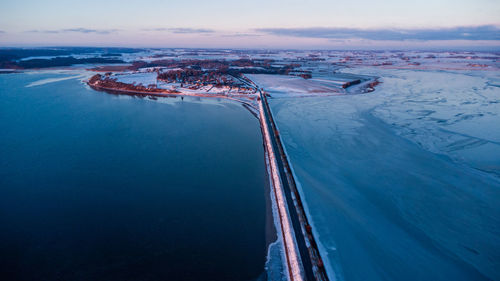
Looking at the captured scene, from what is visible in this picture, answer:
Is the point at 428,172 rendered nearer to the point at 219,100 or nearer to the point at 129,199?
the point at 129,199

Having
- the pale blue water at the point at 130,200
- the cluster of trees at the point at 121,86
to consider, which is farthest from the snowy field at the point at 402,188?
the cluster of trees at the point at 121,86

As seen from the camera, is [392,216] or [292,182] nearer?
[392,216]

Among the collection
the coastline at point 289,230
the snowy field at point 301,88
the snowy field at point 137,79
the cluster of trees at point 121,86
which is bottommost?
the coastline at point 289,230

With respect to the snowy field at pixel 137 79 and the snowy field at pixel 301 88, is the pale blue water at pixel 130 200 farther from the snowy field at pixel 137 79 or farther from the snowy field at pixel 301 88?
the snowy field at pixel 137 79

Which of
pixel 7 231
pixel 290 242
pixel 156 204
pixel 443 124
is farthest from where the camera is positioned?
pixel 443 124

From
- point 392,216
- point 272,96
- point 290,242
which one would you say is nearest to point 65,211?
point 290,242

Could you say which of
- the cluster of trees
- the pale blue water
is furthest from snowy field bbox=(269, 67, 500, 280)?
the cluster of trees

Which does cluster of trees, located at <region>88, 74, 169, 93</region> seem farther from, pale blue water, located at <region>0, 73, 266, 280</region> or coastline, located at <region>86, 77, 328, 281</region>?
coastline, located at <region>86, 77, 328, 281</region>
